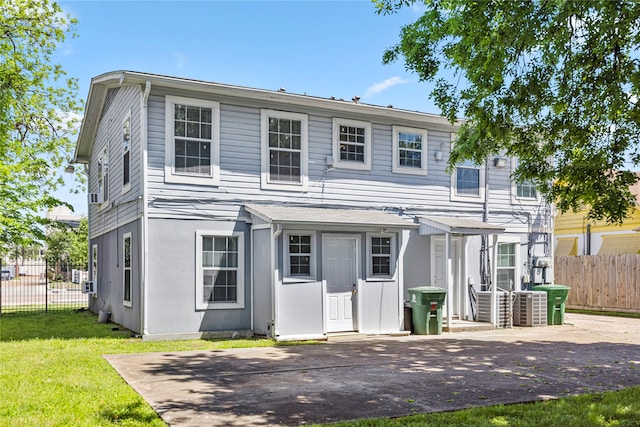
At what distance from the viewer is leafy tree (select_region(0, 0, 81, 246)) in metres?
22.4

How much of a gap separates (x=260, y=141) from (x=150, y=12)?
13.1 ft

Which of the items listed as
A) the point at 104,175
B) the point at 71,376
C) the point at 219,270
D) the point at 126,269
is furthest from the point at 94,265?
the point at 71,376

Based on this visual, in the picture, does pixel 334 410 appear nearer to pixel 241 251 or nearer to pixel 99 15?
pixel 241 251

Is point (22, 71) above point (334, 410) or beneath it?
above

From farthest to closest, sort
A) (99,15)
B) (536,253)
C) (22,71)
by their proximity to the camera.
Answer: (22,71), (536,253), (99,15)

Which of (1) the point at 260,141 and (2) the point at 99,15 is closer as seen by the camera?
(1) the point at 260,141

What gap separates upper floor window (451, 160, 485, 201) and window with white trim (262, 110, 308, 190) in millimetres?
4727

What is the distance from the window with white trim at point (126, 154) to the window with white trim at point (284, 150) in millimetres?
3204

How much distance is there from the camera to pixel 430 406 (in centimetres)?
709

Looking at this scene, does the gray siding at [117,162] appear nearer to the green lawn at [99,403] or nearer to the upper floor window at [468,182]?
the green lawn at [99,403]

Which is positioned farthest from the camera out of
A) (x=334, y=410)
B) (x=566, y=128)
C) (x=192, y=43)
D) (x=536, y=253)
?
(x=536, y=253)

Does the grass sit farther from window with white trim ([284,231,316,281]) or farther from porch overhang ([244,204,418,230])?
porch overhang ([244,204,418,230])

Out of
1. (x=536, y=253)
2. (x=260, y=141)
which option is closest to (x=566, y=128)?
(x=260, y=141)

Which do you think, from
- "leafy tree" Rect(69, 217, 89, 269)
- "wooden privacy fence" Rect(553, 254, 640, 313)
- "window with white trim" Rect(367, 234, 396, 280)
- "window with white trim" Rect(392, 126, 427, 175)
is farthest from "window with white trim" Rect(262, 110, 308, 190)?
"leafy tree" Rect(69, 217, 89, 269)
